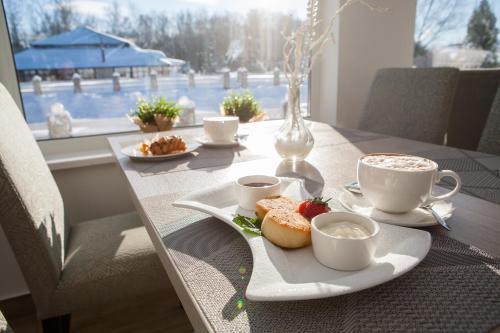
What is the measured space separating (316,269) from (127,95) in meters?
1.80

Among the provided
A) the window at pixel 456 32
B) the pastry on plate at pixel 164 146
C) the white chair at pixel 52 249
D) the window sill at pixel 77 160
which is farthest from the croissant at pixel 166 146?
the window at pixel 456 32

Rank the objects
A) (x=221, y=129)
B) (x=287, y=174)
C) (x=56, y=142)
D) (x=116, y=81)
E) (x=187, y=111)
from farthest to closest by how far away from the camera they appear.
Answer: (x=187, y=111) < (x=116, y=81) < (x=56, y=142) < (x=221, y=129) < (x=287, y=174)

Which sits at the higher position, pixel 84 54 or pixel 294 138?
pixel 84 54

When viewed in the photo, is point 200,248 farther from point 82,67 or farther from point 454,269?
point 82,67

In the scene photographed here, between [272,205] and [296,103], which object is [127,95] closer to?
[296,103]

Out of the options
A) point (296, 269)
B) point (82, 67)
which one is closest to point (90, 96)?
point (82, 67)

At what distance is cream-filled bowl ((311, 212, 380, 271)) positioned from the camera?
394 mm

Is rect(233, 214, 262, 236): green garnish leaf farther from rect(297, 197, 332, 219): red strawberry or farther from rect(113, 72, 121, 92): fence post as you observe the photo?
rect(113, 72, 121, 92): fence post

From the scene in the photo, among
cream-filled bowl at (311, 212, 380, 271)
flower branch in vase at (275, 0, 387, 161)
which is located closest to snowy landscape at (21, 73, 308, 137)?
flower branch in vase at (275, 0, 387, 161)

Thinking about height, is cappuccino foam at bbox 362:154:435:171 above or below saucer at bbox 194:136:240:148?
above

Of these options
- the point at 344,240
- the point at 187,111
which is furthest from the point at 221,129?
the point at 187,111

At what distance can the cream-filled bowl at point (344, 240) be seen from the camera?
39 centimetres

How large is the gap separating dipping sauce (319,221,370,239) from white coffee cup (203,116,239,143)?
0.73 m

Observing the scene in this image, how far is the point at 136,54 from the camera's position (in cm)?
194
